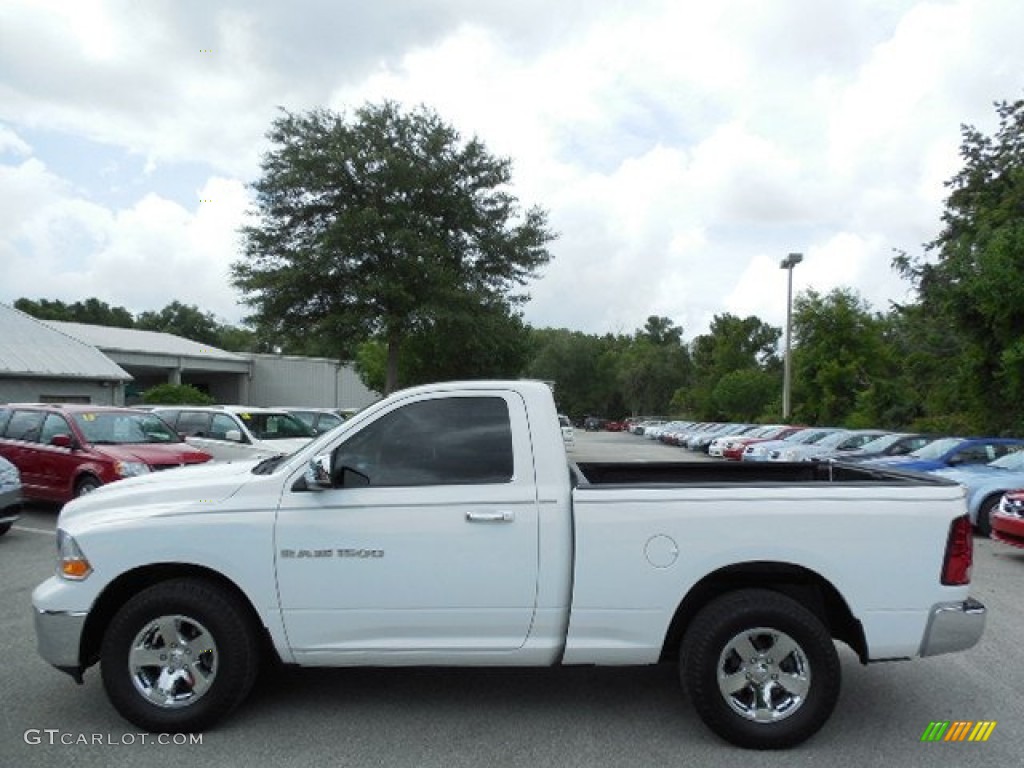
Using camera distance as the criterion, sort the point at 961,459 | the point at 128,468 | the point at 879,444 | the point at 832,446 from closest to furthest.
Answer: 1. the point at 128,468
2. the point at 961,459
3. the point at 879,444
4. the point at 832,446

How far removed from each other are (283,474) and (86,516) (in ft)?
3.66

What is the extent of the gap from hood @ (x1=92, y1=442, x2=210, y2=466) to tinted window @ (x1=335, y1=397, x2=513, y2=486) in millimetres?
7772

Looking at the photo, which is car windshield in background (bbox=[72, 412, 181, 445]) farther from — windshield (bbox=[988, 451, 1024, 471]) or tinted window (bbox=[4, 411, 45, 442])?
windshield (bbox=[988, 451, 1024, 471])

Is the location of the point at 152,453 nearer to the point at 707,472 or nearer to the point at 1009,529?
the point at 707,472

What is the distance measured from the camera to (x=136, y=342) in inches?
1908

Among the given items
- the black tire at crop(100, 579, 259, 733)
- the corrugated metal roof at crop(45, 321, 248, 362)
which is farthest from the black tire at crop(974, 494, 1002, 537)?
the corrugated metal roof at crop(45, 321, 248, 362)

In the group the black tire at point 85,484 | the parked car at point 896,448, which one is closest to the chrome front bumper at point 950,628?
the black tire at point 85,484

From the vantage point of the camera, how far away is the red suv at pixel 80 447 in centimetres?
1132

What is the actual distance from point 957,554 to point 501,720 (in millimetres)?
2534

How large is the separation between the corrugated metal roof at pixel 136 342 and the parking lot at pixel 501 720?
138 ft

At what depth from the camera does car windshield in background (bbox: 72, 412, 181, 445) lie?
39.4 feet

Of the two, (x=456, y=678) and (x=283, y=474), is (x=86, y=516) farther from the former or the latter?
(x=456, y=678)

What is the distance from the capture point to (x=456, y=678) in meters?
5.34

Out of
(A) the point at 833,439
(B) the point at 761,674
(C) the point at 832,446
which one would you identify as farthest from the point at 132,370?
(B) the point at 761,674
